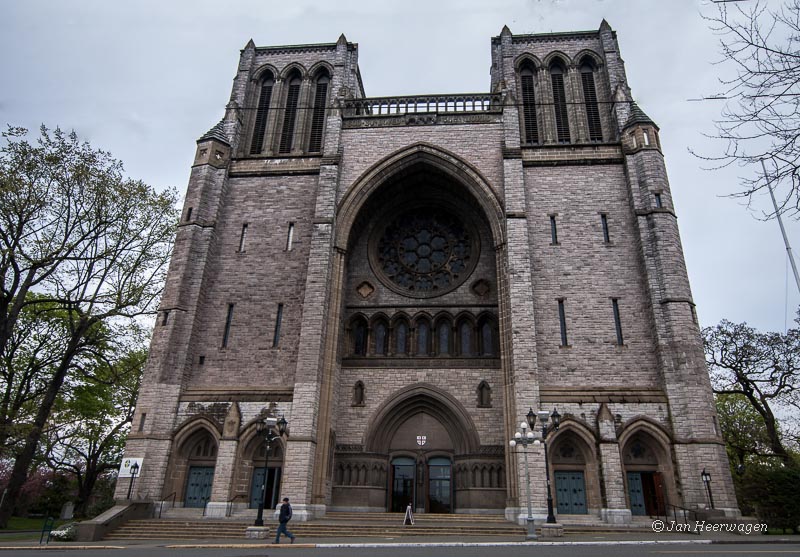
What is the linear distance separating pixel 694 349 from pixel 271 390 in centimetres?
1457

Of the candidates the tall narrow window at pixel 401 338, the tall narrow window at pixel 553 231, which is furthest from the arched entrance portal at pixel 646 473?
the tall narrow window at pixel 401 338

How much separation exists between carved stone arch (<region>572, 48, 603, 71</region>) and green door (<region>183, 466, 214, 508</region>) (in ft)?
79.9

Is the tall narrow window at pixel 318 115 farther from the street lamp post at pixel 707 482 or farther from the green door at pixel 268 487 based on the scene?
the street lamp post at pixel 707 482

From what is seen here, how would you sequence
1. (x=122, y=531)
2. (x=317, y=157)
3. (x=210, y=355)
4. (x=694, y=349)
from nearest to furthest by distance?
1. (x=122, y=531)
2. (x=694, y=349)
3. (x=210, y=355)
4. (x=317, y=157)

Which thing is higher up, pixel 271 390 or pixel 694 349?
pixel 694 349

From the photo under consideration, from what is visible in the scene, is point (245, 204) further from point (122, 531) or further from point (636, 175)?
point (636, 175)

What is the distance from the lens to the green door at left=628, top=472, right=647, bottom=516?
17219 mm

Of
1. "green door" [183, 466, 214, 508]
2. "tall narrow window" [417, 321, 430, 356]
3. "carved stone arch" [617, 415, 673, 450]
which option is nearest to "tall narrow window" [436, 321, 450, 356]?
"tall narrow window" [417, 321, 430, 356]

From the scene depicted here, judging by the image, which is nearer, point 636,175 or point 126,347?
point 636,175

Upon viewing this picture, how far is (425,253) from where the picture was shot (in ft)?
78.9

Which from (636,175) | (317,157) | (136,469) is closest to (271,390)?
(136,469)

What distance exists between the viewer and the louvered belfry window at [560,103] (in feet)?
80.1

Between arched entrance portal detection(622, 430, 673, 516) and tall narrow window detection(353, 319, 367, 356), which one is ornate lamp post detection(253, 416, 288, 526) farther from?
arched entrance portal detection(622, 430, 673, 516)

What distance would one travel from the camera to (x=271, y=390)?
1917 centimetres
